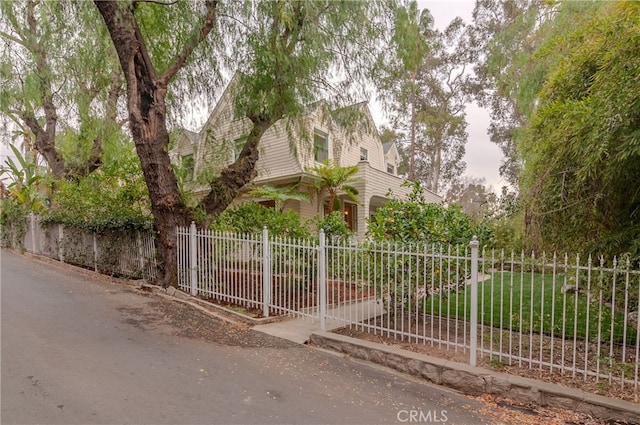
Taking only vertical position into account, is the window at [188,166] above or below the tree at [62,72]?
below

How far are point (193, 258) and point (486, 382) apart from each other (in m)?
5.82

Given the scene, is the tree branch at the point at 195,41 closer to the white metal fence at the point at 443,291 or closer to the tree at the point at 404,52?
the white metal fence at the point at 443,291

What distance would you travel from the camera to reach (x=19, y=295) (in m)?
7.12

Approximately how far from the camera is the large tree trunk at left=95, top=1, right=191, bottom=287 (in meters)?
6.95

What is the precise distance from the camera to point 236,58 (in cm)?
777

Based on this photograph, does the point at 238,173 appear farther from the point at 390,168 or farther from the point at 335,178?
the point at 390,168

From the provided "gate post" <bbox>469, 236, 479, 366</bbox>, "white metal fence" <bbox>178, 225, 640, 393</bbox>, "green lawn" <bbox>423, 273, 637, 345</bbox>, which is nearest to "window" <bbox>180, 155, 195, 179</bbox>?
"white metal fence" <bbox>178, 225, 640, 393</bbox>

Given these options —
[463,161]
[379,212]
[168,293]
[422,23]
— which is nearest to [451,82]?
[463,161]

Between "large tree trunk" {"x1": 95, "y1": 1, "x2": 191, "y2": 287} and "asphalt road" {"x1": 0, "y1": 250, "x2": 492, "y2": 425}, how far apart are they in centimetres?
203

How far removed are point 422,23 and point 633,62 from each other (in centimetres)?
518

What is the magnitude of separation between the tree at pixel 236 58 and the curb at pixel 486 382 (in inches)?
188

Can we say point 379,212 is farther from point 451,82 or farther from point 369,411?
point 451,82

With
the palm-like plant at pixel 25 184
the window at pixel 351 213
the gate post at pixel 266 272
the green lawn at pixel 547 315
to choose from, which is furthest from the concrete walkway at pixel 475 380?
the palm-like plant at pixel 25 184

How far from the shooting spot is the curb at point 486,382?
10.5 ft
